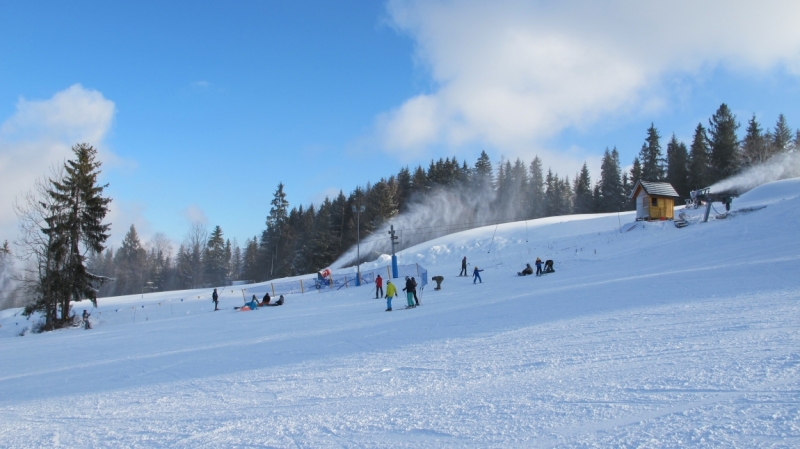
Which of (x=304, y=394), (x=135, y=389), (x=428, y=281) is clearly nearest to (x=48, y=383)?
(x=135, y=389)

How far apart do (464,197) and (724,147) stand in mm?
38914

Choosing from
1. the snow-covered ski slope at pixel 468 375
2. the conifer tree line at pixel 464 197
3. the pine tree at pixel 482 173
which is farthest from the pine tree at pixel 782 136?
the snow-covered ski slope at pixel 468 375

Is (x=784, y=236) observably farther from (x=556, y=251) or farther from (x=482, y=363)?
(x=482, y=363)

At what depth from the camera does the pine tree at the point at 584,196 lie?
84.1 m

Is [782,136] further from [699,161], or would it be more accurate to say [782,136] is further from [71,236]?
[71,236]

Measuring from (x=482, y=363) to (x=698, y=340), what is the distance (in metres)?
3.91

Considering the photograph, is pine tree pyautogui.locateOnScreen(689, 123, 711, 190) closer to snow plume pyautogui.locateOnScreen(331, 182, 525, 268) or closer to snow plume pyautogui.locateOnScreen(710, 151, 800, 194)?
snow plume pyautogui.locateOnScreen(710, 151, 800, 194)

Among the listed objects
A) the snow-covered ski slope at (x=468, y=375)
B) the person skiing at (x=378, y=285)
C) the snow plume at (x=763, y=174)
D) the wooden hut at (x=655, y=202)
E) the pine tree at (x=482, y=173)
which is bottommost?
the snow-covered ski slope at (x=468, y=375)

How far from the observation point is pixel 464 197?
277 feet

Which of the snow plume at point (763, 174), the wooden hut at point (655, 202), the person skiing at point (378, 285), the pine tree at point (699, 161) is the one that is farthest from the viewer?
the pine tree at point (699, 161)

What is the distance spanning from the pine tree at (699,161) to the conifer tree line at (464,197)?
0.14 m

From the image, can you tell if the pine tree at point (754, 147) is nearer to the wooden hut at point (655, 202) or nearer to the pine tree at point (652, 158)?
the pine tree at point (652, 158)

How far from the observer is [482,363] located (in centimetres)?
870

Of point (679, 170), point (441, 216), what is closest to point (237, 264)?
point (441, 216)
